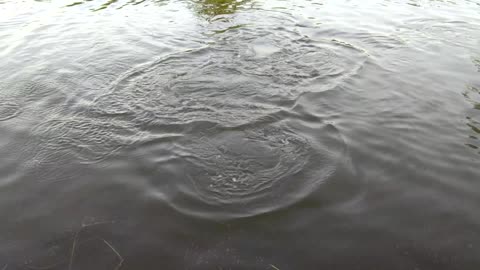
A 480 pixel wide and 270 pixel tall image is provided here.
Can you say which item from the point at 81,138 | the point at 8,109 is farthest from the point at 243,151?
the point at 8,109

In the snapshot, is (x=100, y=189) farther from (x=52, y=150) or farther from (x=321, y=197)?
(x=321, y=197)

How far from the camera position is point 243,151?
461 cm

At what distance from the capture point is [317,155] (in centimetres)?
453

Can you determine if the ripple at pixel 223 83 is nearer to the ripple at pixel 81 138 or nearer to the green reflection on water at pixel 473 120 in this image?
the ripple at pixel 81 138

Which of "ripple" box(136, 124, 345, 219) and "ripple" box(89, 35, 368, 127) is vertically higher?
"ripple" box(89, 35, 368, 127)

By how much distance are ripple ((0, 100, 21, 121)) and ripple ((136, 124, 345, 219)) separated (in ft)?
8.15

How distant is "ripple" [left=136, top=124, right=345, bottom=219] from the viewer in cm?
386

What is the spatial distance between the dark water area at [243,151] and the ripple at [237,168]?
0.02 meters

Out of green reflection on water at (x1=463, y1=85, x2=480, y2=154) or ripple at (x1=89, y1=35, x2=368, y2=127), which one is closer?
green reflection on water at (x1=463, y1=85, x2=480, y2=154)

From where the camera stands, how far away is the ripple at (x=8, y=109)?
5.51m

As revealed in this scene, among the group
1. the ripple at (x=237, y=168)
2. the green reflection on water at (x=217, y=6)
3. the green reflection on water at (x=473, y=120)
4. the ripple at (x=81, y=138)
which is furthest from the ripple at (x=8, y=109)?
the green reflection on water at (x=473, y=120)

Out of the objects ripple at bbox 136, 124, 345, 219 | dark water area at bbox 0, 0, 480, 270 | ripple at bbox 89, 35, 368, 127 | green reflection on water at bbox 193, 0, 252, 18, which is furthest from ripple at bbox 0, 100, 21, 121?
green reflection on water at bbox 193, 0, 252, 18

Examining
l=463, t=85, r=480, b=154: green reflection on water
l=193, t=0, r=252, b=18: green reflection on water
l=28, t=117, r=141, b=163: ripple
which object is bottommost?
l=28, t=117, r=141, b=163: ripple

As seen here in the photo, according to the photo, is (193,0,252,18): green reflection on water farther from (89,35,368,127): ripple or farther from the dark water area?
(89,35,368,127): ripple
